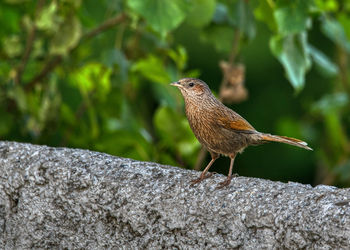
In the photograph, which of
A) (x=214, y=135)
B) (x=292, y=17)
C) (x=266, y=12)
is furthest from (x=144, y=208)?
(x=266, y=12)

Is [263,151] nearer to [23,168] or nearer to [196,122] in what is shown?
[196,122]

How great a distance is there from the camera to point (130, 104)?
15.8 feet

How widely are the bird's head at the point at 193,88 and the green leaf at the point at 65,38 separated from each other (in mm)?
1149

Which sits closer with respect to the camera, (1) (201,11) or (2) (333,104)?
(1) (201,11)

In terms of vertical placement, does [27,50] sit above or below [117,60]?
above

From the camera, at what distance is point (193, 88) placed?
2.87 m

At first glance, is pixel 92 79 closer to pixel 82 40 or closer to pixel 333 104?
pixel 82 40

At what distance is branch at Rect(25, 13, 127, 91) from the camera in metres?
4.08

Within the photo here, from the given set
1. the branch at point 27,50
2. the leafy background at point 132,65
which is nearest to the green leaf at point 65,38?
the leafy background at point 132,65

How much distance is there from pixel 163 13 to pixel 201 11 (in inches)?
15.9

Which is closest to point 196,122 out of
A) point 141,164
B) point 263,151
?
point 141,164

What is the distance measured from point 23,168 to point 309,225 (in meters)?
0.97

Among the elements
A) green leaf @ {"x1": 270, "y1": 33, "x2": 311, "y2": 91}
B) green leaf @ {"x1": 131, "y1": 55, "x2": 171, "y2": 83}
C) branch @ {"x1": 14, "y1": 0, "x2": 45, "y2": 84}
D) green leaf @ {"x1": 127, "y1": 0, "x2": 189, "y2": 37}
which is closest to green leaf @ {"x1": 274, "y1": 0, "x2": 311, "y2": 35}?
green leaf @ {"x1": 270, "y1": 33, "x2": 311, "y2": 91}

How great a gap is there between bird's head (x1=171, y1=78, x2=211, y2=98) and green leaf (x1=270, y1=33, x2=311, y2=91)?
77 centimetres
